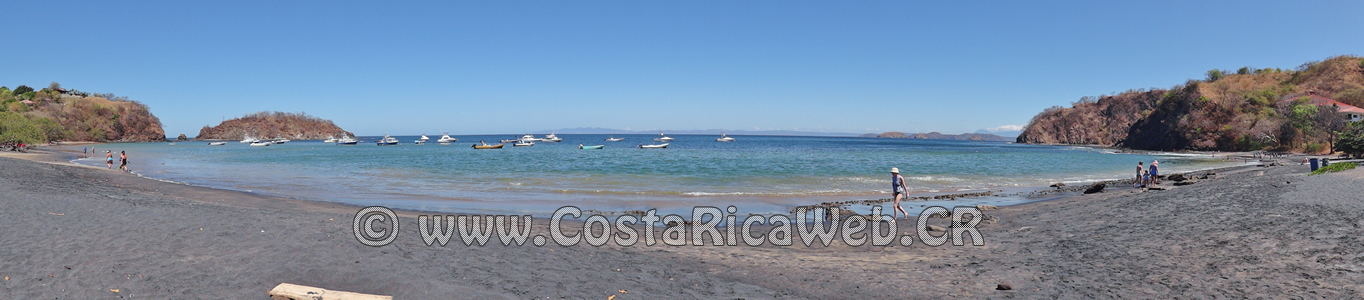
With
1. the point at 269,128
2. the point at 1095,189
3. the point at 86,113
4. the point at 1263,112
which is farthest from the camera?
the point at 269,128

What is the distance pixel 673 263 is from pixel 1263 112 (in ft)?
284

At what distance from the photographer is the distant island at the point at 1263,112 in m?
53.6

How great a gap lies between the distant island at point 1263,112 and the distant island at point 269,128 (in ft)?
626

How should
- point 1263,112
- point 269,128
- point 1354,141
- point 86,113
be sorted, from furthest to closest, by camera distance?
point 269,128
point 86,113
point 1263,112
point 1354,141

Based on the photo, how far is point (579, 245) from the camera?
9711 millimetres

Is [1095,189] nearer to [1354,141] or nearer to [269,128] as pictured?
[1354,141]

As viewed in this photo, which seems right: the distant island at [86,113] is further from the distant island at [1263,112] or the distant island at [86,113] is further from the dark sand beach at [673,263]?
the distant island at [1263,112]

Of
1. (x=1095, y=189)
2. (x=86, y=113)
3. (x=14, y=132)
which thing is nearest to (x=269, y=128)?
(x=86, y=113)

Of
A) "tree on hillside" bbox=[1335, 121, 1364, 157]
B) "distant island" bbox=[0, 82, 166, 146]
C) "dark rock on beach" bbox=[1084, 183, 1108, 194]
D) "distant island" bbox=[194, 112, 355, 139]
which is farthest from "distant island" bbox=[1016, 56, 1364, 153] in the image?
"distant island" bbox=[194, 112, 355, 139]

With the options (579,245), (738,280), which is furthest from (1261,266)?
(579,245)

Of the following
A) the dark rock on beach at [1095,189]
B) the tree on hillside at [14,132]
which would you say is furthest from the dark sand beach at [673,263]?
the tree on hillside at [14,132]

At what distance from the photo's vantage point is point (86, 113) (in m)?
114

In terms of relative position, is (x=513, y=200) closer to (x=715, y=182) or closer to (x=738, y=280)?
(x=715, y=182)

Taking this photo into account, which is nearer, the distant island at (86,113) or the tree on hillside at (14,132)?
the tree on hillside at (14,132)
